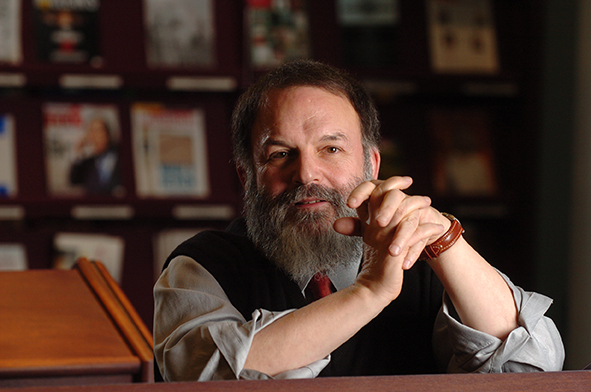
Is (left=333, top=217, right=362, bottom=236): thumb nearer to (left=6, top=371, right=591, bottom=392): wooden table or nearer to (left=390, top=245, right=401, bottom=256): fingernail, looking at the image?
(left=390, top=245, right=401, bottom=256): fingernail

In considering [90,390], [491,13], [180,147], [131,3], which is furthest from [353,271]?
[491,13]

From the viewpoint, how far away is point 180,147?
281cm

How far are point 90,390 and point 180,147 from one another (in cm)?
219

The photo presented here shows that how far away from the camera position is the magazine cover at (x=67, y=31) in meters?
2.63

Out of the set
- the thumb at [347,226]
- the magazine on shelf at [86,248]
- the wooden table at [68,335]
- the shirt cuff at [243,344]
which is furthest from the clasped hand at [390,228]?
the magazine on shelf at [86,248]

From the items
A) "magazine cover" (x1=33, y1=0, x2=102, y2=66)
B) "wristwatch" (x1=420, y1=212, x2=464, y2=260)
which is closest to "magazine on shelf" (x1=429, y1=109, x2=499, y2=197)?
"magazine cover" (x1=33, y1=0, x2=102, y2=66)

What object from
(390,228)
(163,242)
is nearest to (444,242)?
(390,228)

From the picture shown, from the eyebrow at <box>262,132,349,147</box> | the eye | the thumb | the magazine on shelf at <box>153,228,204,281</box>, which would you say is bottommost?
the magazine on shelf at <box>153,228,204,281</box>

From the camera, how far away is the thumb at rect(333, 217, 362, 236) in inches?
40.5

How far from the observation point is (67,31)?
8.72 ft

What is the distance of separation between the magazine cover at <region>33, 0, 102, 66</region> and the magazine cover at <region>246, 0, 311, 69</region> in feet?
2.14

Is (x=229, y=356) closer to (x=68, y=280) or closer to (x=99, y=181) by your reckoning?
(x=68, y=280)

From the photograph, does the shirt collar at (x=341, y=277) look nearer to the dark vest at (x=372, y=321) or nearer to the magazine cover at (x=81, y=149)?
the dark vest at (x=372, y=321)

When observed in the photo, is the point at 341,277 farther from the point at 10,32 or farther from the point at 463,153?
the point at 10,32
